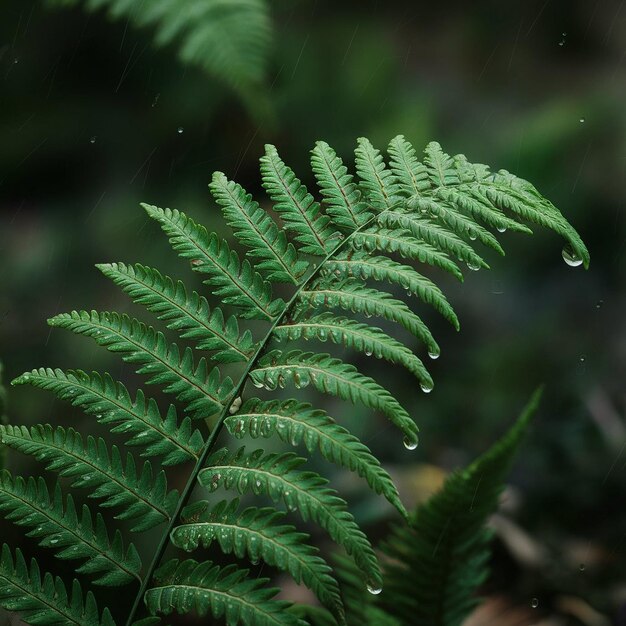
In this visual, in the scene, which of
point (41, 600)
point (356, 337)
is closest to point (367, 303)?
point (356, 337)

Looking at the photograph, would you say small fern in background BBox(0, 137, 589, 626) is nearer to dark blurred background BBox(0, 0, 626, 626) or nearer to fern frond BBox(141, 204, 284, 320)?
fern frond BBox(141, 204, 284, 320)

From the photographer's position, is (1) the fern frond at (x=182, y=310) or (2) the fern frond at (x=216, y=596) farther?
(1) the fern frond at (x=182, y=310)

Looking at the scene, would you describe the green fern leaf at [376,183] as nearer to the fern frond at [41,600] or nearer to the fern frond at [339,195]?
the fern frond at [339,195]

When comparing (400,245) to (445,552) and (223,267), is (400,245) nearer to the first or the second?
(223,267)

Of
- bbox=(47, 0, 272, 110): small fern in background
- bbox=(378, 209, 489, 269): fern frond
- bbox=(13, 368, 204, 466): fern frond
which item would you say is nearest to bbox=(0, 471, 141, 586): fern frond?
bbox=(13, 368, 204, 466): fern frond

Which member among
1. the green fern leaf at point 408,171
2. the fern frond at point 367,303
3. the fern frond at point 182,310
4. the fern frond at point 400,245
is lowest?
the fern frond at point 182,310

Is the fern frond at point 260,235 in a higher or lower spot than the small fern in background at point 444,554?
higher

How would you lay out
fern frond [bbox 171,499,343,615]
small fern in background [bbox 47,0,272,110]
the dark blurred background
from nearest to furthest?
fern frond [bbox 171,499,343,615] → small fern in background [bbox 47,0,272,110] → the dark blurred background

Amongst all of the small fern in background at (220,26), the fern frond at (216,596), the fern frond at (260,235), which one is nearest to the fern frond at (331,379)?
the fern frond at (260,235)
